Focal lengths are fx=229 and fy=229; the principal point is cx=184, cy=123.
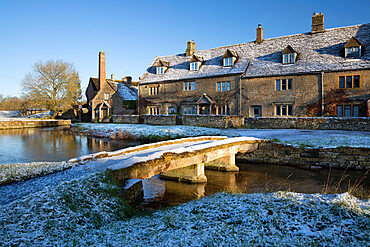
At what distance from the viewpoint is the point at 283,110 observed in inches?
1129

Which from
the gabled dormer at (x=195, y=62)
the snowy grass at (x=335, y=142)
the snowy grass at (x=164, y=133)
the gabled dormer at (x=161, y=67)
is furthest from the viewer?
the gabled dormer at (x=161, y=67)

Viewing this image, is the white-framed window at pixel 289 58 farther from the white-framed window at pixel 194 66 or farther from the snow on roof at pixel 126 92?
the snow on roof at pixel 126 92

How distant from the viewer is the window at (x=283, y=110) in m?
28.2

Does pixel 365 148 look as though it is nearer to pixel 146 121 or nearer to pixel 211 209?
pixel 211 209

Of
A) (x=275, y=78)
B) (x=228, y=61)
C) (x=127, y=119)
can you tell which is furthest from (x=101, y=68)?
(x=275, y=78)

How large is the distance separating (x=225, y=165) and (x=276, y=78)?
68.1ft

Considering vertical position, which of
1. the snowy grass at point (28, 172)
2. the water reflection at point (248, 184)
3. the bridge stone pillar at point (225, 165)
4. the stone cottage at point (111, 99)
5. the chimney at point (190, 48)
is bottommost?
the water reflection at point (248, 184)

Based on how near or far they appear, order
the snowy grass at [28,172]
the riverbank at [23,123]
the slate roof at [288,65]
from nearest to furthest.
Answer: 1. the snowy grass at [28,172]
2. the slate roof at [288,65]
3. the riverbank at [23,123]

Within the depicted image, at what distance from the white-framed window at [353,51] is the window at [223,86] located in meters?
13.7

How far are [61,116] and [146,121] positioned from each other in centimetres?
3117

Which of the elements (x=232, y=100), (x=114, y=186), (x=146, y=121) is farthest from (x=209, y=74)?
(x=114, y=186)

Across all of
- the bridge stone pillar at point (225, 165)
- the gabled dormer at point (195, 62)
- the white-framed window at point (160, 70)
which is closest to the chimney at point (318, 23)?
the gabled dormer at point (195, 62)

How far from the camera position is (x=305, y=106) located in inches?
1064

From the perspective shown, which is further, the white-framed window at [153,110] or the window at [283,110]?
the white-framed window at [153,110]
